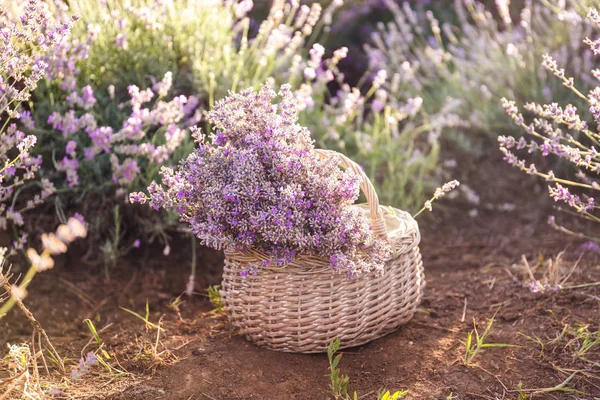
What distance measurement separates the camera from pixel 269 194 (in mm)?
1978

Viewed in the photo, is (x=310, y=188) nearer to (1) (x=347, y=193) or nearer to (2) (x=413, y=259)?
(1) (x=347, y=193)

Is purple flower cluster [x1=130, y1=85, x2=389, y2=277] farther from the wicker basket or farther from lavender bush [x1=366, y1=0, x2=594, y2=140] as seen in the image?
lavender bush [x1=366, y1=0, x2=594, y2=140]

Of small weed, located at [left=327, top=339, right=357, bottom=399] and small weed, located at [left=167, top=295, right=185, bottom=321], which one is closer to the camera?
small weed, located at [left=327, top=339, right=357, bottom=399]

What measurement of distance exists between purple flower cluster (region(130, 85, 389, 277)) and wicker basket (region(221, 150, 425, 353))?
0.20 ft

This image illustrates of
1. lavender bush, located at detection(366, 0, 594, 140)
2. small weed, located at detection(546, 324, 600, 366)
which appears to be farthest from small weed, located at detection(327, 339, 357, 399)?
lavender bush, located at detection(366, 0, 594, 140)

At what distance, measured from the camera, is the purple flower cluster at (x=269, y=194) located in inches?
77.3

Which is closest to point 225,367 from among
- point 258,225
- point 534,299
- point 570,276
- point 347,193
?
point 258,225

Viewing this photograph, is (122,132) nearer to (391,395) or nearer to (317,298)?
(317,298)

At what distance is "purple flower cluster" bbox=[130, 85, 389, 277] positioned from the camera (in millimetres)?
1964

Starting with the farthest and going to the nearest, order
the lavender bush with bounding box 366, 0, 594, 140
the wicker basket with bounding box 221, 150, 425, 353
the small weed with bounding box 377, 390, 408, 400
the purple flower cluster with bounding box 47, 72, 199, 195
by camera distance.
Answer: the lavender bush with bounding box 366, 0, 594, 140 → the purple flower cluster with bounding box 47, 72, 199, 195 → the wicker basket with bounding box 221, 150, 425, 353 → the small weed with bounding box 377, 390, 408, 400

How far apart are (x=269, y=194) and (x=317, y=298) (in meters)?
0.36

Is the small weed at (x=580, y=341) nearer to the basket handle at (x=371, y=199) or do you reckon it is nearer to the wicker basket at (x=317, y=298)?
the wicker basket at (x=317, y=298)

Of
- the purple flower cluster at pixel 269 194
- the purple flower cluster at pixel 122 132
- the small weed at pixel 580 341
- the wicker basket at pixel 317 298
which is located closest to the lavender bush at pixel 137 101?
the purple flower cluster at pixel 122 132

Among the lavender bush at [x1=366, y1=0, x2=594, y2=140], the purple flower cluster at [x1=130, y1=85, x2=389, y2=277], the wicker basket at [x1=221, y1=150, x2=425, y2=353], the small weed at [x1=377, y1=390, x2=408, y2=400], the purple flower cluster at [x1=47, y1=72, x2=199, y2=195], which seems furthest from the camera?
the lavender bush at [x1=366, y1=0, x2=594, y2=140]
